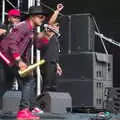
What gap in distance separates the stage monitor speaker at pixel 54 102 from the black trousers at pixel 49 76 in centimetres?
52

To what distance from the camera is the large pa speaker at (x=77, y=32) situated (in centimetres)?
756

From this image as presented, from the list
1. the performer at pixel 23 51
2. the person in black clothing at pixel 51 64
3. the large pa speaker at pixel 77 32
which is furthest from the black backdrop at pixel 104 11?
the performer at pixel 23 51

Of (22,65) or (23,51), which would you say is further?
(23,51)

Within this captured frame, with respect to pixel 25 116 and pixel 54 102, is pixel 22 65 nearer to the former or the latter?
pixel 25 116

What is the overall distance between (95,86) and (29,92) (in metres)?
2.23

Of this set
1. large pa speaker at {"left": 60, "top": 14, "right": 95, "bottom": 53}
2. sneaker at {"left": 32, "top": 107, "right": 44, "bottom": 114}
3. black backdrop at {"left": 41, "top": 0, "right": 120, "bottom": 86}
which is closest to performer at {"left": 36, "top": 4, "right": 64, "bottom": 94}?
large pa speaker at {"left": 60, "top": 14, "right": 95, "bottom": 53}

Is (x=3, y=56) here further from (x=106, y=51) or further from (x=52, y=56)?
(x=106, y=51)

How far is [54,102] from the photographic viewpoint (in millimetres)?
6551

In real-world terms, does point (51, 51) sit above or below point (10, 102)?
above

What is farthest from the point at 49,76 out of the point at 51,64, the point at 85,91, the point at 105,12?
the point at 105,12

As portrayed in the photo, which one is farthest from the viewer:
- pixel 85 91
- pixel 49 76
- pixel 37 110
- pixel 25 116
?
pixel 85 91

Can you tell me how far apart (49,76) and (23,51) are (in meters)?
1.64

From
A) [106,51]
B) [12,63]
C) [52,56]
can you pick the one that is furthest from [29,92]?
[106,51]

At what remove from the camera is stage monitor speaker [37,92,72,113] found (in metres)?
A: 6.53
